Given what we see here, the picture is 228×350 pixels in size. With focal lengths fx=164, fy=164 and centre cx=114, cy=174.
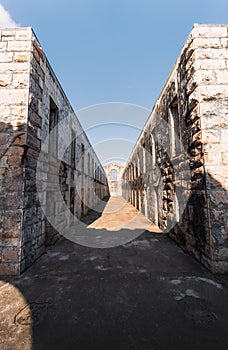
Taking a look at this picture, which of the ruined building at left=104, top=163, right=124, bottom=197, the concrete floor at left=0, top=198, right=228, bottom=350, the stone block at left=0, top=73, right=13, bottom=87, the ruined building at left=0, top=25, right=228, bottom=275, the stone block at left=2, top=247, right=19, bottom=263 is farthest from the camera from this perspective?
the ruined building at left=104, top=163, right=124, bottom=197

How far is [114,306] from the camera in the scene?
82.7 inches

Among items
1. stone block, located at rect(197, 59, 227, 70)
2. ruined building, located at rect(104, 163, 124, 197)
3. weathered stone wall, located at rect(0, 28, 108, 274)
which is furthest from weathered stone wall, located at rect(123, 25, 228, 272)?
ruined building, located at rect(104, 163, 124, 197)

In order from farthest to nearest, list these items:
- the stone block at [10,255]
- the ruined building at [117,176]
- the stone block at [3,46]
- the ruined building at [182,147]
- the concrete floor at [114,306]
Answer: the ruined building at [117,176] < the stone block at [3,46] < the ruined building at [182,147] < the stone block at [10,255] < the concrete floor at [114,306]

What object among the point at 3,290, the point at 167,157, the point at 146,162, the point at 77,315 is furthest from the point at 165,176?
the point at 3,290

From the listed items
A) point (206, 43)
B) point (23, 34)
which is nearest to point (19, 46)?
point (23, 34)

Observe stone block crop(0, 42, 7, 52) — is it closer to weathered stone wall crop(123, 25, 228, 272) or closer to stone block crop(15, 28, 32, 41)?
stone block crop(15, 28, 32, 41)

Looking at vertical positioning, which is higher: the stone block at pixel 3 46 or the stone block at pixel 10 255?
the stone block at pixel 3 46

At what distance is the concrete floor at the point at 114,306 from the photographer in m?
1.62

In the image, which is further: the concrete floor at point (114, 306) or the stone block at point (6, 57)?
the stone block at point (6, 57)

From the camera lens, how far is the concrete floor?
1.62 m

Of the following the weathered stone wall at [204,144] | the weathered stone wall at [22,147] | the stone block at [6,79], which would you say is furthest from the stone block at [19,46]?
the weathered stone wall at [204,144]

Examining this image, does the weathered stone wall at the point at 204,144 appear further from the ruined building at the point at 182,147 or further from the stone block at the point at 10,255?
the stone block at the point at 10,255

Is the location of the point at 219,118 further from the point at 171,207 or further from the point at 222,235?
the point at 171,207

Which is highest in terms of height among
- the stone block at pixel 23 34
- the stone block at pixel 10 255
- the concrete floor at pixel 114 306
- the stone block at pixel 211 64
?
the stone block at pixel 23 34
